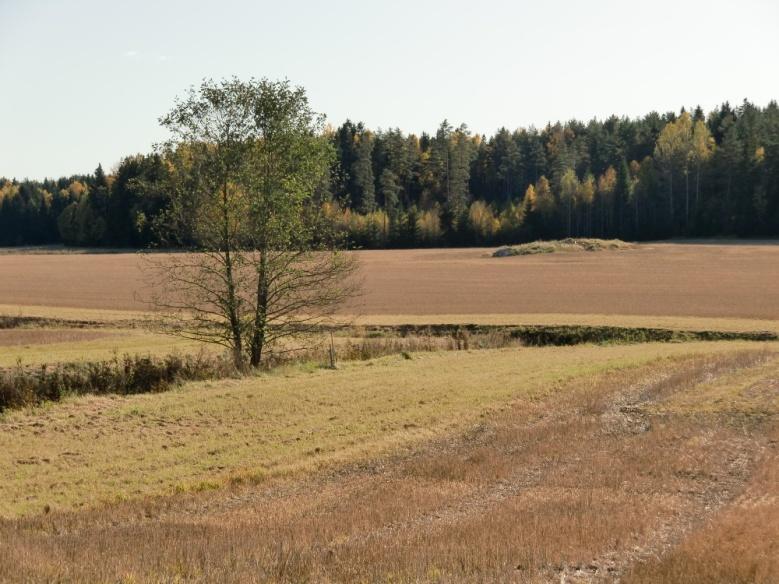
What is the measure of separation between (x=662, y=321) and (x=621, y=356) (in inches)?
549

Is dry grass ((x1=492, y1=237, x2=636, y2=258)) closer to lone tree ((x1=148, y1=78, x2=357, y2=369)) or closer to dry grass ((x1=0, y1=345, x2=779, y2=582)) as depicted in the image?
lone tree ((x1=148, y1=78, x2=357, y2=369))

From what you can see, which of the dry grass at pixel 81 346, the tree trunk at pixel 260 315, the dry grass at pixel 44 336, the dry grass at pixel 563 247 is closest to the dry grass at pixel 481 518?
the tree trunk at pixel 260 315

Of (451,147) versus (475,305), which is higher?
(451,147)

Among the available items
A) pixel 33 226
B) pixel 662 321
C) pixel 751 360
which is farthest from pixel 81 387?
pixel 33 226

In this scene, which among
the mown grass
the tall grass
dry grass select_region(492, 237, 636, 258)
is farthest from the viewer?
dry grass select_region(492, 237, 636, 258)

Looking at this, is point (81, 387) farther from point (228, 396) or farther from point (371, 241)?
point (371, 241)

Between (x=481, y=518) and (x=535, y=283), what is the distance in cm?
6379

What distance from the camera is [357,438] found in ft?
71.5

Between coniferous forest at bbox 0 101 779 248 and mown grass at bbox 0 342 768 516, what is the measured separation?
252 ft

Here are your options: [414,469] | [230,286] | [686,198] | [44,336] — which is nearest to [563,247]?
[686,198]

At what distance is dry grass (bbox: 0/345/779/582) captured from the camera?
10852 millimetres

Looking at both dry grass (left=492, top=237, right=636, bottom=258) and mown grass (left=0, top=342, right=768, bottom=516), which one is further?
dry grass (left=492, top=237, right=636, bottom=258)

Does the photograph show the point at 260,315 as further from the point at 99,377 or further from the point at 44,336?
the point at 44,336

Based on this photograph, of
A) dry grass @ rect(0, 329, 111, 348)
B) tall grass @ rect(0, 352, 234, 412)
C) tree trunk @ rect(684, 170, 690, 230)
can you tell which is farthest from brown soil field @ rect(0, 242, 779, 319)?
tall grass @ rect(0, 352, 234, 412)
